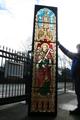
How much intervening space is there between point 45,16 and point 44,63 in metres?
1.25

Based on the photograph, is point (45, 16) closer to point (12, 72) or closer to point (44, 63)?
point (44, 63)

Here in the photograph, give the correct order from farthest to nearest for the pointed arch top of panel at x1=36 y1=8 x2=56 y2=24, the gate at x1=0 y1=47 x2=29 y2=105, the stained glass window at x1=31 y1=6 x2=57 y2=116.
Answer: the gate at x1=0 y1=47 x2=29 y2=105 → the pointed arch top of panel at x1=36 y1=8 x2=56 y2=24 → the stained glass window at x1=31 y1=6 x2=57 y2=116

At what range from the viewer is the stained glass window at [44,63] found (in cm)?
660

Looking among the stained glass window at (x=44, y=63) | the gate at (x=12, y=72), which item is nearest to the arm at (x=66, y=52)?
the stained glass window at (x=44, y=63)

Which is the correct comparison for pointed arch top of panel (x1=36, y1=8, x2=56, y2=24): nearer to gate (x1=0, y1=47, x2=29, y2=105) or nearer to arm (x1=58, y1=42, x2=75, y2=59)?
arm (x1=58, y1=42, x2=75, y2=59)

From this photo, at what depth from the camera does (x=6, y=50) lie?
7.95 m

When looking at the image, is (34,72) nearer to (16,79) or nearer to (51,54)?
(51,54)

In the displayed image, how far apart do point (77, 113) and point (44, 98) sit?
3.39 feet

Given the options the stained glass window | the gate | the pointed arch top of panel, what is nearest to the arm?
the stained glass window

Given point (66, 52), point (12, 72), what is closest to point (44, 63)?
point (66, 52)

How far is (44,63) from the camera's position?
21.9 ft

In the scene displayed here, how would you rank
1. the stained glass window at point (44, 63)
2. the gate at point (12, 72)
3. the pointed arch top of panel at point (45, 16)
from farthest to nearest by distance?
the gate at point (12, 72), the pointed arch top of panel at point (45, 16), the stained glass window at point (44, 63)

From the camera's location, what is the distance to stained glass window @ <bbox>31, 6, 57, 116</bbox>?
21.7ft

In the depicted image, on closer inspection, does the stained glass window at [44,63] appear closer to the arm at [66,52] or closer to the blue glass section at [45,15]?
the blue glass section at [45,15]
